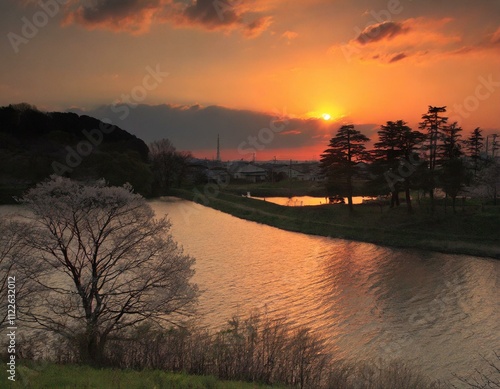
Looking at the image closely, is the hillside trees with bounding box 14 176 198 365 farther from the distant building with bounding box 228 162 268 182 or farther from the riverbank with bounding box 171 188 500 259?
the distant building with bounding box 228 162 268 182

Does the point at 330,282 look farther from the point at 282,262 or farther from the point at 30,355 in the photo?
the point at 30,355

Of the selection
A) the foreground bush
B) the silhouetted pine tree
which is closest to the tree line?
the silhouetted pine tree

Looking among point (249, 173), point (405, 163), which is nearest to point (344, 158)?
point (405, 163)

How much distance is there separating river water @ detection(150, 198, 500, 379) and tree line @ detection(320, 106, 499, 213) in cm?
1063

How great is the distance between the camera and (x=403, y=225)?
43.3 m

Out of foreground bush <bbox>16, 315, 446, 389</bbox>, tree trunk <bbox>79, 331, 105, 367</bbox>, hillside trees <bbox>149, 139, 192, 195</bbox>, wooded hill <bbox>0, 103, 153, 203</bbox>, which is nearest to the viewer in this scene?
foreground bush <bbox>16, 315, 446, 389</bbox>

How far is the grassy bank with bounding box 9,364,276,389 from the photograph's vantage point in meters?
9.58

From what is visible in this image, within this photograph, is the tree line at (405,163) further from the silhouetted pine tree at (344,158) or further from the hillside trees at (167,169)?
the hillside trees at (167,169)

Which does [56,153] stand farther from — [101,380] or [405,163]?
[101,380]

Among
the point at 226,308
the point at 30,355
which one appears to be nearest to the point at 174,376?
the point at 30,355

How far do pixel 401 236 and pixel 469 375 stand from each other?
88.3ft

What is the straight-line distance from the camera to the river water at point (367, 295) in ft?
55.3

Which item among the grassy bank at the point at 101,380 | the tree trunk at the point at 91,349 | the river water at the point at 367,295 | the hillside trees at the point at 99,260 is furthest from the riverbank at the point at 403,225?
the tree trunk at the point at 91,349

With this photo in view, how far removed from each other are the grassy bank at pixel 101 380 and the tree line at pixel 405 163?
37884 mm
